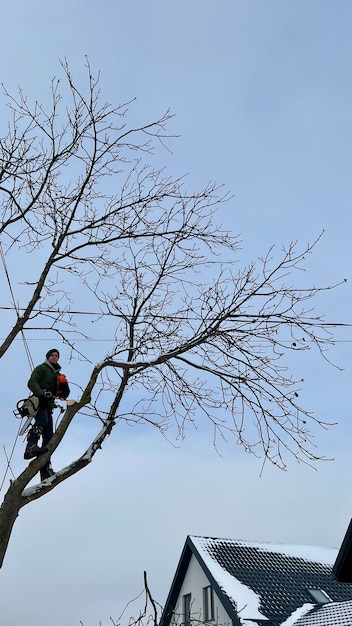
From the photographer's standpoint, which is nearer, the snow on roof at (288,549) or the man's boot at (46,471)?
the man's boot at (46,471)

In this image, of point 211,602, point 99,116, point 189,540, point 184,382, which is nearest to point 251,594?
point 211,602

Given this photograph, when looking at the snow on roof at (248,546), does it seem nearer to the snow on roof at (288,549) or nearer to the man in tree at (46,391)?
the snow on roof at (288,549)

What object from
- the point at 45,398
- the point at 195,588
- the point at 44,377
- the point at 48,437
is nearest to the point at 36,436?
the point at 48,437

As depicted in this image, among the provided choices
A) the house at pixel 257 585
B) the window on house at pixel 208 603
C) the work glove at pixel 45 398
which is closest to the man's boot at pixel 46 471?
the work glove at pixel 45 398

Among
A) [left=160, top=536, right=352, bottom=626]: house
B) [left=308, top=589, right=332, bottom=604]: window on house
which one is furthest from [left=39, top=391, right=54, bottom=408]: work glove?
[left=308, top=589, right=332, bottom=604]: window on house

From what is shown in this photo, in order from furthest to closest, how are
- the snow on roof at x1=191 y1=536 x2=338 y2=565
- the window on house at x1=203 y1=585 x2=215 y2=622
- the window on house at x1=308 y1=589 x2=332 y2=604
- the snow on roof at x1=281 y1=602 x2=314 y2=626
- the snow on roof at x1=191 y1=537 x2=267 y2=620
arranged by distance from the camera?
the snow on roof at x1=191 y1=536 x2=338 y2=565 < the window on house at x1=203 y1=585 x2=215 y2=622 < the window on house at x1=308 y1=589 x2=332 y2=604 < the snow on roof at x1=191 y1=537 x2=267 y2=620 < the snow on roof at x1=281 y1=602 x2=314 y2=626

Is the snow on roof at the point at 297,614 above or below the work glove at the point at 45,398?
above

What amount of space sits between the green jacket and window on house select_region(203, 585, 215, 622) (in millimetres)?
15824

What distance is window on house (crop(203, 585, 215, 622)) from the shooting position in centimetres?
2097

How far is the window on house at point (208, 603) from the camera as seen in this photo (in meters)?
21.0

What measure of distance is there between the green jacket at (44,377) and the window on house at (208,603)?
15824mm

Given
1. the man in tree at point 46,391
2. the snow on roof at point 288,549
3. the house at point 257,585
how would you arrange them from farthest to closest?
the snow on roof at point 288,549, the house at point 257,585, the man in tree at point 46,391

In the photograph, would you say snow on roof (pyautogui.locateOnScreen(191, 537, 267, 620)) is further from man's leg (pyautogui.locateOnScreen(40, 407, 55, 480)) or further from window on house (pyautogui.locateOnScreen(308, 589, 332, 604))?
man's leg (pyautogui.locateOnScreen(40, 407, 55, 480))

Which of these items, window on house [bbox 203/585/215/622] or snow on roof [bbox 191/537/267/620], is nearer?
snow on roof [bbox 191/537/267/620]
